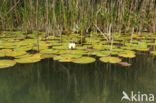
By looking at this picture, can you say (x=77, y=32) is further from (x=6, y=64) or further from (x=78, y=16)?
(x=6, y=64)

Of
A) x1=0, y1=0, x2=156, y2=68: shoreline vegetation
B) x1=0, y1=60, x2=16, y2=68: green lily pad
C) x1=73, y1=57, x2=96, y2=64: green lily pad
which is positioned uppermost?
x1=0, y1=0, x2=156, y2=68: shoreline vegetation

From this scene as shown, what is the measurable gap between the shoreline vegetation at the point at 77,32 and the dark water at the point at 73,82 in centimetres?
11

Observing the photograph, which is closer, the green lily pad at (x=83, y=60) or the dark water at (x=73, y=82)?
the dark water at (x=73, y=82)

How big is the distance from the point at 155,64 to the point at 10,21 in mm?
2627

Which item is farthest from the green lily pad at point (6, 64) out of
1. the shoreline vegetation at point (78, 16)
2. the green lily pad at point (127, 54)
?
the shoreline vegetation at point (78, 16)

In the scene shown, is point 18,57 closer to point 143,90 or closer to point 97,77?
point 97,77

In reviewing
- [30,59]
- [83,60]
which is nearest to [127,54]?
[83,60]

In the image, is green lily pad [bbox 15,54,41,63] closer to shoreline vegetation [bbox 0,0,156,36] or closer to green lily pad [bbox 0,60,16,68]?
green lily pad [bbox 0,60,16,68]

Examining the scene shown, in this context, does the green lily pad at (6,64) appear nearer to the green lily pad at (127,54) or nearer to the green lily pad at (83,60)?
the green lily pad at (83,60)

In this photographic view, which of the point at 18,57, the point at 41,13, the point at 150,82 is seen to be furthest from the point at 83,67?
the point at 41,13

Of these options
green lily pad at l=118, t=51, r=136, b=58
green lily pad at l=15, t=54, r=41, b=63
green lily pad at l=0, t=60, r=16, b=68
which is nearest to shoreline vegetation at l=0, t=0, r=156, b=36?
green lily pad at l=118, t=51, r=136, b=58

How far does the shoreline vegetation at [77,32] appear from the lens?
160 centimetres

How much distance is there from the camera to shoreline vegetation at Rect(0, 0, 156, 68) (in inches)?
62.9

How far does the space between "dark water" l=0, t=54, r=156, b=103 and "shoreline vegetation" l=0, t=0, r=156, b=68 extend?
107 mm
